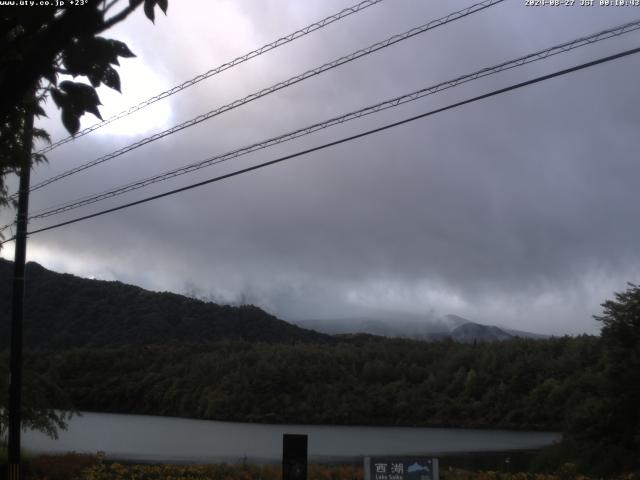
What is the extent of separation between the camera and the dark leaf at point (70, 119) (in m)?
3.28

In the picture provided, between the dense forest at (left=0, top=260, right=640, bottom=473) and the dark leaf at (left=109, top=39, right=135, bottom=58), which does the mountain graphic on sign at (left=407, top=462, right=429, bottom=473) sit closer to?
the dark leaf at (left=109, top=39, right=135, bottom=58)

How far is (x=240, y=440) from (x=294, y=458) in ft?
82.1

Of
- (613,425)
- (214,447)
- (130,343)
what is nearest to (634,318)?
(613,425)

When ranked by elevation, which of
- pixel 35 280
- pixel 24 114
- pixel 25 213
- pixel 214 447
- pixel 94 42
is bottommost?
pixel 214 447

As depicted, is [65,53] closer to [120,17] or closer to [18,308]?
[120,17]

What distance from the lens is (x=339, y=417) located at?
152ft

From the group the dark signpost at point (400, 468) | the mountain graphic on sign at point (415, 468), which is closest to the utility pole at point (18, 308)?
the dark signpost at point (400, 468)

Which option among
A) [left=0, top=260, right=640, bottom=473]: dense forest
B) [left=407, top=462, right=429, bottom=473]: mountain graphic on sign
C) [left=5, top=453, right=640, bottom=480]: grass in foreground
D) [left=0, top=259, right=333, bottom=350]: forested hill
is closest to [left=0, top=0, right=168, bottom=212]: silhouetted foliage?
[left=407, top=462, right=429, bottom=473]: mountain graphic on sign

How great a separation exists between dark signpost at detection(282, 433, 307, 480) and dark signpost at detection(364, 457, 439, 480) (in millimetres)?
823

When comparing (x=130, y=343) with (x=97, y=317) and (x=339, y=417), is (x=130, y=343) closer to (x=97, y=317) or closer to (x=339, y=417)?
(x=97, y=317)

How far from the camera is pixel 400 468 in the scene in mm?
10234

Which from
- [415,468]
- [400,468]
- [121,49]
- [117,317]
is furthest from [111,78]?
[117,317]

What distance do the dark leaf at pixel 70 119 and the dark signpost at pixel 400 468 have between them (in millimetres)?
7815

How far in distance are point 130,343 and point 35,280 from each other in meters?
8.26
